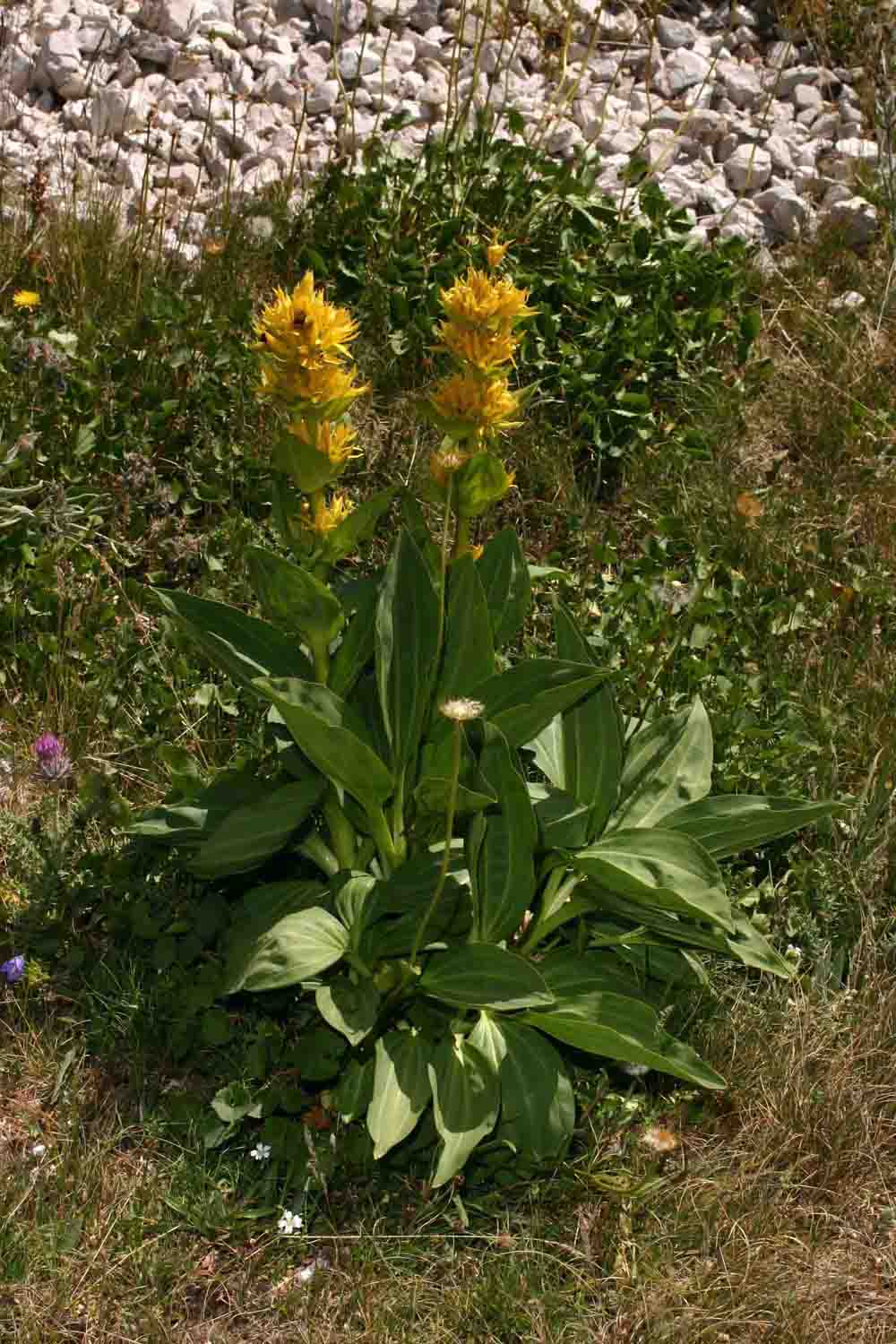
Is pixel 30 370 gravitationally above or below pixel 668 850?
below

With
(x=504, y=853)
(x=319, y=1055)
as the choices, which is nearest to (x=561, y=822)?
(x=504, y=853)

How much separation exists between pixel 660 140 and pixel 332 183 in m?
1.35

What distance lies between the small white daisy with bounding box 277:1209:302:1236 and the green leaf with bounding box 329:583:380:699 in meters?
0.87

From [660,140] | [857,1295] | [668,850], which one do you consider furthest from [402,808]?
[660,140]

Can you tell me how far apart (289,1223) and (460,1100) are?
0.34 m

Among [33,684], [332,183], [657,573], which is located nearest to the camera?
[33,684]

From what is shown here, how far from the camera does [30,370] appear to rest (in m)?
3.79

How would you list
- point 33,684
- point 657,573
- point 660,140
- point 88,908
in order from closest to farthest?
1. point 88,908
2. point 33,684
3. point 657,573
4. point 660,140

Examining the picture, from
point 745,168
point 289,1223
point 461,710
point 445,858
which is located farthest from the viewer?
point 745,168

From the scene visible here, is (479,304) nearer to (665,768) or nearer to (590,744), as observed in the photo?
(590,744)

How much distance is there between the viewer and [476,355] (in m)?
2.36

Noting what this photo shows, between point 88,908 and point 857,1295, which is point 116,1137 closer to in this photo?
point 88,908

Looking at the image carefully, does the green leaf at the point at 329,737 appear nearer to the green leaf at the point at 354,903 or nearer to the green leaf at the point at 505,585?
the green leaf at the point at 354,903

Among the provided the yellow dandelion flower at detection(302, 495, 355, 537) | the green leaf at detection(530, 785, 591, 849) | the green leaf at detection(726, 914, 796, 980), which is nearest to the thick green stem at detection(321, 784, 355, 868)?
the green leaf at detection(530, 785, 591, 849)
